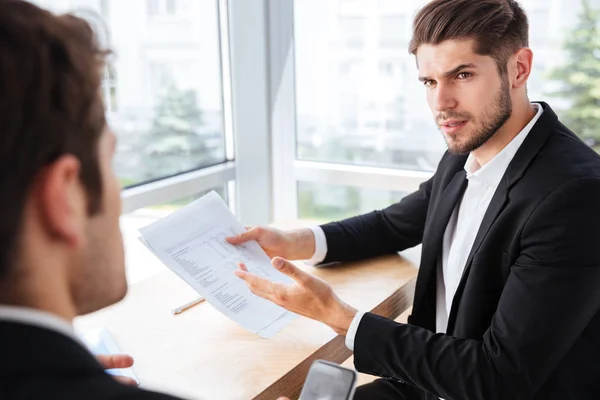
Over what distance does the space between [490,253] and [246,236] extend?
1.78 ft

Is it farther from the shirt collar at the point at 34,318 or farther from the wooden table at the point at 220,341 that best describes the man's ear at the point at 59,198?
the wooden table at the point at 220,341

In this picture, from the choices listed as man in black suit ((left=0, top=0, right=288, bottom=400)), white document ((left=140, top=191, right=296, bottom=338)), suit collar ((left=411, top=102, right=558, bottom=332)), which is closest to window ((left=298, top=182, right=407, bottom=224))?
suit collar ((left=411, top=102, right=558, bottom=332))

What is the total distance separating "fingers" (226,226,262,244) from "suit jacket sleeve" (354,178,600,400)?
468 mm

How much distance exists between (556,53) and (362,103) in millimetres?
709

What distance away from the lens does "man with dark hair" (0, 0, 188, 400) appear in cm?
50

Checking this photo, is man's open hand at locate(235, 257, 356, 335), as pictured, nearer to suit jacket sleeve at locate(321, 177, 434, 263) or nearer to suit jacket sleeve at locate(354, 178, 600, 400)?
suit jacket sleeve at locate(354, 178, 600, 400)

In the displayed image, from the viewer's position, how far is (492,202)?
4.03ft

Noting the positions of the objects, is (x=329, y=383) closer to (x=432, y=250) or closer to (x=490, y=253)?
(x=490, y=253)

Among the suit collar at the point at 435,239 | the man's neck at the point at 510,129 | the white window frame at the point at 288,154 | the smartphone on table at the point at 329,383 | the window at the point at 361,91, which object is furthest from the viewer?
the white window frame at the point at 288,154

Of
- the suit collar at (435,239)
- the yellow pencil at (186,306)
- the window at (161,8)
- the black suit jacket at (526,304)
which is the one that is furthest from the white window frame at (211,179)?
the black suit jacket at (526,304)

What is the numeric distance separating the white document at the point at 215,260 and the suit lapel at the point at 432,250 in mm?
337

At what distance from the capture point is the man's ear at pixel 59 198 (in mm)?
517

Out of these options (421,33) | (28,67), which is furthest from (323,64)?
(28,67)

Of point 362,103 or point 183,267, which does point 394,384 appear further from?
point 362,103
